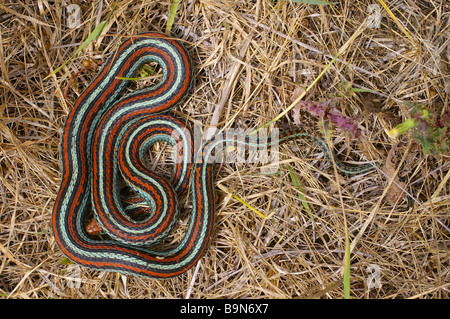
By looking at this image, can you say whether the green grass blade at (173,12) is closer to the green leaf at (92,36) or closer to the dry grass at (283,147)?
the dry grass at (283,147)

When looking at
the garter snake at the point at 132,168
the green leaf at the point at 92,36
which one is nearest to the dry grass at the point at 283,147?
the green leaf at the point at 92,36

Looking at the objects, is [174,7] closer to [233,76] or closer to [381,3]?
[233,76]

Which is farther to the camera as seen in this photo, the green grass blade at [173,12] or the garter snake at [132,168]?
the green grass blade at [173,12]

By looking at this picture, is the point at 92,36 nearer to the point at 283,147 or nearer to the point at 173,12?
the point at 173,12

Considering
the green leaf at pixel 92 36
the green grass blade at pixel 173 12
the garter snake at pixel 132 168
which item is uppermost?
the green grass blade at pixel 173 12

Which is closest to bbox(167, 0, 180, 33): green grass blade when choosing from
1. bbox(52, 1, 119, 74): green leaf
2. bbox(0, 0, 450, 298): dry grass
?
bbox(0, 0, 450, 298): dry grass

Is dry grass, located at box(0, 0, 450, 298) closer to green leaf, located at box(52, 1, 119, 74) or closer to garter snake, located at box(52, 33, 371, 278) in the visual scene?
green leaf, located at box(52, 1, 119, 74)

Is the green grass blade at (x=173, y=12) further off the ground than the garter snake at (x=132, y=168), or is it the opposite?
the green grass blade at (x=173, y=12)
